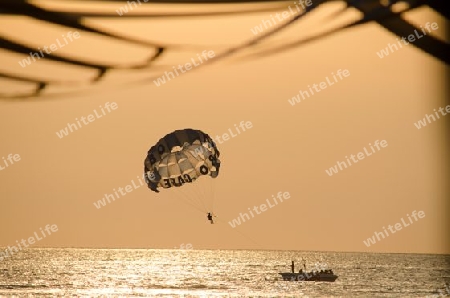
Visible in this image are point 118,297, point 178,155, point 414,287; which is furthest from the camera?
point 414,287

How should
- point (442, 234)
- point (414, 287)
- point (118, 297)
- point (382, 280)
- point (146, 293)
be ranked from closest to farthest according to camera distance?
point (442, 234) → point (118, 297) → point (146, 293) → point (414, 287) → point (382, 280)

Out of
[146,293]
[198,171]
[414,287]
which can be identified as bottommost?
[414,287]

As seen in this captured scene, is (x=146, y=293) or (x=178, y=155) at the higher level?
(x=178, y=155)

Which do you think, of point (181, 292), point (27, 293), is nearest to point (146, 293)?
point (181, 292)

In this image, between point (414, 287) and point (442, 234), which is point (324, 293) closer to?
point (414, 287)

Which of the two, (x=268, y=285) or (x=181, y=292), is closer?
(x=181, y=292)
